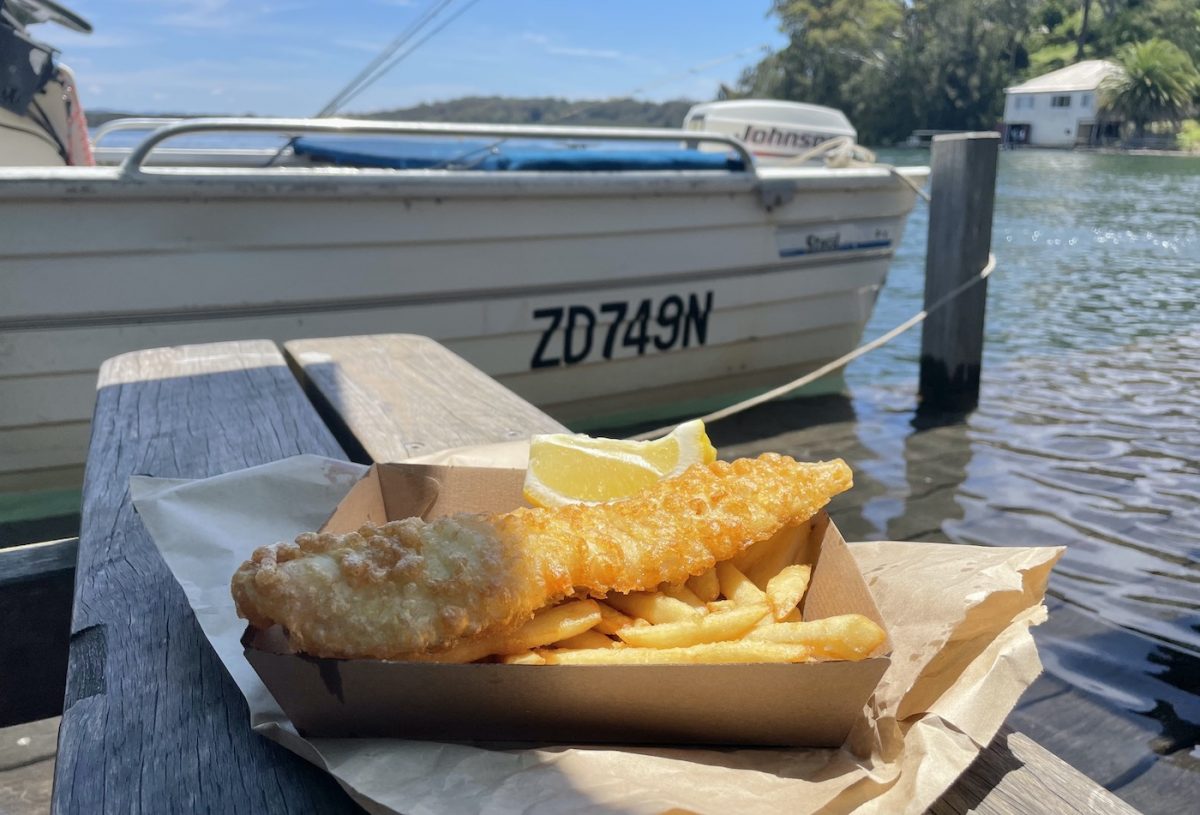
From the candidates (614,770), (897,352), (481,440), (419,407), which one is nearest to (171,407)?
(419,407)

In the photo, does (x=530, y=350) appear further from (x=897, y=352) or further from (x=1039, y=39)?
(x=1039, y=39)

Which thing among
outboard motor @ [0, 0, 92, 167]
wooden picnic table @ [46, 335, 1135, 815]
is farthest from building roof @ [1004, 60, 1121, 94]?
wooden picnic table @ [46, 335, 1135, 815]

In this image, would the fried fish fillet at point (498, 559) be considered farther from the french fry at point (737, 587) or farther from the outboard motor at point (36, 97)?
the outboard motor at point (36, 97)

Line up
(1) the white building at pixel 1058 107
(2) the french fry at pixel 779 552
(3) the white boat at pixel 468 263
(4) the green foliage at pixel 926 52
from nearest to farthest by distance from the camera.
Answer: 1. (2) the french fry at pixel 779 552
2. (3) the white boat at pixel 468 263
3. (1) the white building at pixel 1058 107
4. (4) the green foliage at pixel 926 52

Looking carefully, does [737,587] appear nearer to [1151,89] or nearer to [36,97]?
[36,97]

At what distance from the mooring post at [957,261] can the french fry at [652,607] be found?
588 centimetres

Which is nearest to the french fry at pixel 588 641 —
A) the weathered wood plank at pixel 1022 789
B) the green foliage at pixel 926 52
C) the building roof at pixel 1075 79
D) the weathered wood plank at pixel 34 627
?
the weathered wood plank at pixel 1022 789

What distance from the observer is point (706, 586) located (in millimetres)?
1052

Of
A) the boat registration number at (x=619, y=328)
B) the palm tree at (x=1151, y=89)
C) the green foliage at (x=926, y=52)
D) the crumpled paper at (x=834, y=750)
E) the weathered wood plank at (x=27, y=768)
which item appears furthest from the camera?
the green foliage at (x=926, y=52)

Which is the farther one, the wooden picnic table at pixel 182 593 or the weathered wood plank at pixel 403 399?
the weathered wood plank at pixel 403 399

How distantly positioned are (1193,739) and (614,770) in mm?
3151

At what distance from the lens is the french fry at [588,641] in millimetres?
925

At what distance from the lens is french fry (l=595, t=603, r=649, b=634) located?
3.21 feet

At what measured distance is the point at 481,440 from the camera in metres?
1.79
